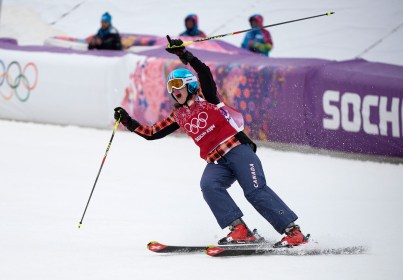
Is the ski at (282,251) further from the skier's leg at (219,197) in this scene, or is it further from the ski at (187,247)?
the skier's leg at (219,197)

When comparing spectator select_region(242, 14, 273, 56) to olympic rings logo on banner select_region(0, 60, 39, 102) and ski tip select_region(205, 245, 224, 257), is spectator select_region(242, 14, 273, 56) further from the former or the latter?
ski tip select_region(205, 245, 224, 257)

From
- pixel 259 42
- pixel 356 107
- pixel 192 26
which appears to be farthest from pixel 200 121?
pixel 192 26

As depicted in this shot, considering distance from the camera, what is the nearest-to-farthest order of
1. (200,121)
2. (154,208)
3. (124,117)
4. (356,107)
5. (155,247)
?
1. (155,247)
2. (200,121)
3. (124,117)
4. (154,208)
5. (356,107)

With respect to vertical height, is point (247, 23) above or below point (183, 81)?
below

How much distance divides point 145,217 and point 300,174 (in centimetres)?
289

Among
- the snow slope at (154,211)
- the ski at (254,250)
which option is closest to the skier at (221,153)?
the ski at (254,250)

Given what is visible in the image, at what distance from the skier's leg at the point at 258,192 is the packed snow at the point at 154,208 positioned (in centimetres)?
35

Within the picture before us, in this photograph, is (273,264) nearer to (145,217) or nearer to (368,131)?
(145,217)

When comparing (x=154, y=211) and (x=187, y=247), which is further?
(x=154, y=211)

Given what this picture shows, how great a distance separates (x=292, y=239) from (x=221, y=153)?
80 cm

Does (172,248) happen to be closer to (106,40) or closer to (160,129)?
(160,129)

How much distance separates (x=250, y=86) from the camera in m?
12.0

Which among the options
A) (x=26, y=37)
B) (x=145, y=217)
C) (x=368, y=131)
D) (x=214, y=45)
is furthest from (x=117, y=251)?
(x=26, y=37)

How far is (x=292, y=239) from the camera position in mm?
5992
